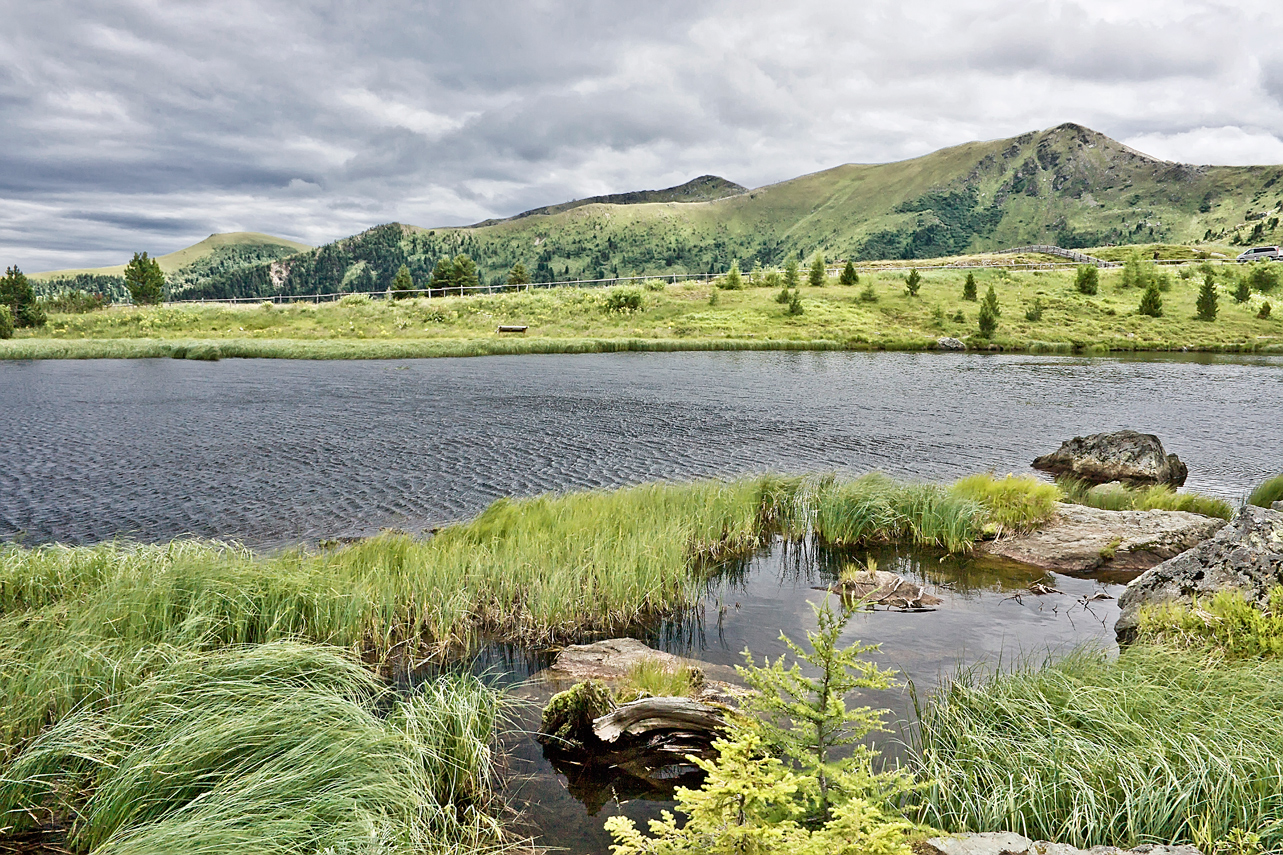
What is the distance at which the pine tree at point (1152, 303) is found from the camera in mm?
64875

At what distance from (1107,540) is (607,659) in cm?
943

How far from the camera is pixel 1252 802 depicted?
3.93 metres

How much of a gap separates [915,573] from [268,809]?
9740 mm

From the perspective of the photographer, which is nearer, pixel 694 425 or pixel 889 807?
pixel 889 807

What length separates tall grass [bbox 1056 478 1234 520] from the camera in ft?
44.0

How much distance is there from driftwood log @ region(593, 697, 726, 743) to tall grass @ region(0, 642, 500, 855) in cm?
112

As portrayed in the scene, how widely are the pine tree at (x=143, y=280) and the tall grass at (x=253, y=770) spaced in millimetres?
104792

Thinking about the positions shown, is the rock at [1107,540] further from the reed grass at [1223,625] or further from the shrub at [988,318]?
the shrub at [988,318]

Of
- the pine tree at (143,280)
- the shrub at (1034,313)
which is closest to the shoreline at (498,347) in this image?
the shrub at (1034,313)

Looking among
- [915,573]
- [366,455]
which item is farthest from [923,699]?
[366,455]

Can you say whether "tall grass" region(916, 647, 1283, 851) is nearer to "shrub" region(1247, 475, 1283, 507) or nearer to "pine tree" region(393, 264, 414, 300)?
"shrub" region(1247, 475, 1283, 507)

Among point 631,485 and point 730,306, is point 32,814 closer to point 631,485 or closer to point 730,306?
point 631,485

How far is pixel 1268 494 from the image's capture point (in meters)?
13.8

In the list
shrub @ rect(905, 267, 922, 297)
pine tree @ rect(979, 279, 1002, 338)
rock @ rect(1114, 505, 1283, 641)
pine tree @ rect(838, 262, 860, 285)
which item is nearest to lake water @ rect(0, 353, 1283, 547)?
rock @ rect(1114, 505, 1283, 641)
